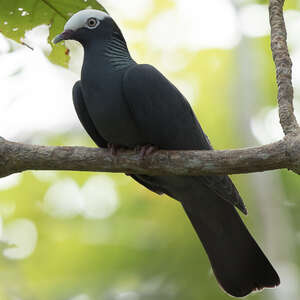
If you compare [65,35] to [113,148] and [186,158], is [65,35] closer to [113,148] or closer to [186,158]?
[113,148]

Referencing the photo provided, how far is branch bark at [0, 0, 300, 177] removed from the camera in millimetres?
3623

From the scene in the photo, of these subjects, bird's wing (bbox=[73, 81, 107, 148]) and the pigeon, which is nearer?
the pigeon

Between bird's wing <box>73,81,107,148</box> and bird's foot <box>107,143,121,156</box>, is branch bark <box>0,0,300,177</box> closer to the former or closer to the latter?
bird's foot <box>107,143,121,156</box>

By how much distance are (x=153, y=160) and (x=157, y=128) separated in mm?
389

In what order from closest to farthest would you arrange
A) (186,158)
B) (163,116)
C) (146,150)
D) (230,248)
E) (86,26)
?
(186,158) → (146,150) → (163,116) → (86,26) → (230,248)

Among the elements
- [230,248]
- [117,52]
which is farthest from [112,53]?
[230,248]

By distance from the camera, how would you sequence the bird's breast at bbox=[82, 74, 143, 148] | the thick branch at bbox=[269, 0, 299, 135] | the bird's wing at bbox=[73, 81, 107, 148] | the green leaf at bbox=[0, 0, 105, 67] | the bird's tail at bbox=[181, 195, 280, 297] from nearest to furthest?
1. the thick branch at bbox=[269, 0, 299, 135]
2. the bird's breast at bbox=[82, 74, 143, 148]
3. the green leaf at bbox=[0, 0, 105, 67]
4. the bird's wing at bbox=[73, 81, 107, 148]
5. the bird's tail at bbox=[181, 195, 280, 297]

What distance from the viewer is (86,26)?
4617mm

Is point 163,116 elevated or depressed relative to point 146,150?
elevated

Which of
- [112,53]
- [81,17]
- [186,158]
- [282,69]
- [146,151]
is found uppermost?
[81,17]

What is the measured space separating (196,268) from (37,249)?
2062 mm

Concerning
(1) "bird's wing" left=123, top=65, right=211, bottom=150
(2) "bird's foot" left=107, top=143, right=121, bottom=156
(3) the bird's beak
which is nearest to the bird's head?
(3) the bird's beak

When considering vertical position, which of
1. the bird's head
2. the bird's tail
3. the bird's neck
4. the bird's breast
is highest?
the bird's head

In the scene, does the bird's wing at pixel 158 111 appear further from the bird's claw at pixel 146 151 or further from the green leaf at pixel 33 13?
the green leaf at pixel 33 13
